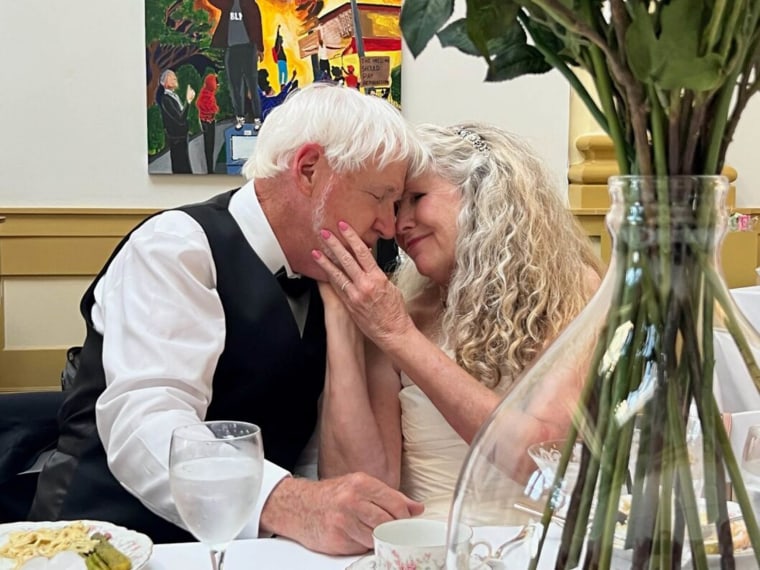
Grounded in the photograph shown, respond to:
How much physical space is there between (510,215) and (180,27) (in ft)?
5.91

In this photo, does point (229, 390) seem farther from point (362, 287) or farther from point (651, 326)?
point (651, 326)

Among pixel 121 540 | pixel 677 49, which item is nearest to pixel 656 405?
pixel 677 49

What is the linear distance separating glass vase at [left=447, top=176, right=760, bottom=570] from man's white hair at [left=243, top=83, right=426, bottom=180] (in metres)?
1.19

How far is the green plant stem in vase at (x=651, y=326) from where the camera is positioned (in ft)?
1.71

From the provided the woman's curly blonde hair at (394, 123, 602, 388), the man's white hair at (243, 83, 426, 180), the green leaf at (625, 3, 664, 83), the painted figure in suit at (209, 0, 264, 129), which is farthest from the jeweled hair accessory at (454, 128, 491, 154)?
the painted figure in suit at (209, 0, 264, 129)

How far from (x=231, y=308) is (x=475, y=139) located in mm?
607

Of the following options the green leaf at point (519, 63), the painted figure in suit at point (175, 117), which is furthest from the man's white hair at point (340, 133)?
the painted figure in suit at point (175, 117)

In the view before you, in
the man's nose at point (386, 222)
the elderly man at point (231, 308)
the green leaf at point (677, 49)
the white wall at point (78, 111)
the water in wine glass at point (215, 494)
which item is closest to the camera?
the green leaf at point (677, 49)

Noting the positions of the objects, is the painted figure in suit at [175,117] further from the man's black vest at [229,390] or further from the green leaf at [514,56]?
the green leaf at [514,56]

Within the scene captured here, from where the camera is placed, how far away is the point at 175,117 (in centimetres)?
309

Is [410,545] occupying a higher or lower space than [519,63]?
lower

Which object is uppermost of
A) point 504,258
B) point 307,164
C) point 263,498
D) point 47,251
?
point 307,164

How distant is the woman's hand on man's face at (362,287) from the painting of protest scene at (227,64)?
1462mm

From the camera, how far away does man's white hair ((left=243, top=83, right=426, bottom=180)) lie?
1.72 metres
